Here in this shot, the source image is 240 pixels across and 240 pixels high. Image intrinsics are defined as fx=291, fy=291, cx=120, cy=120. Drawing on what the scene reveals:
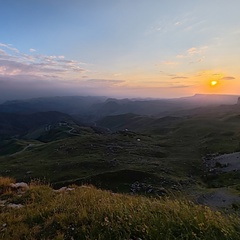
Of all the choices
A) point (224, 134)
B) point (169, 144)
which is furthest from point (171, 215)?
point (224, 134)

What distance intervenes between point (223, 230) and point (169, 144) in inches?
2525

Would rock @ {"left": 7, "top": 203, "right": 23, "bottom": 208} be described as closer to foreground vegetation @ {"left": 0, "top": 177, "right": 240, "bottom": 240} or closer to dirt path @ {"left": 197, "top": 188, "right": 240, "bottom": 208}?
foreground vegetation @ {"left": 0, "top": 177, "right": 240, "bottom": 240}

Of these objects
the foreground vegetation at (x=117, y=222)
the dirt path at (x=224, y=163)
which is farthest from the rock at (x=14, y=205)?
the dirt path at (x=224, y=163)

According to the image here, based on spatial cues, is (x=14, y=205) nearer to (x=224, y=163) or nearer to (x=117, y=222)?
(x=117, y=222)

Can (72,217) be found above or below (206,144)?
above

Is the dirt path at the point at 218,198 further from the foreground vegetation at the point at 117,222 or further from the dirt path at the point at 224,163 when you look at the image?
the foreground vegetation at the point at 117,222

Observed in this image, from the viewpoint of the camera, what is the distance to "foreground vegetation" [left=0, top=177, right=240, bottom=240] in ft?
19.5

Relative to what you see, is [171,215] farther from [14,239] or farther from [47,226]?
[14,239]

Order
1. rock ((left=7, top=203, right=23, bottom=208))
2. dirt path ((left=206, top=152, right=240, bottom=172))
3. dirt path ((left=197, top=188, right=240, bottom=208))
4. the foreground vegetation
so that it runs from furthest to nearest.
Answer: dirt path ((left=206, top=152, right=240, bottom=172)) → dirt path ((left=197, top=188, right=240, bottom=208)) → rock ((left=7, top=203, right=23, bottom=208)) → the foreground vegetation

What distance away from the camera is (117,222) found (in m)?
6.46

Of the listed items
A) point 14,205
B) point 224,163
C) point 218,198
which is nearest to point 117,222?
point 14,205

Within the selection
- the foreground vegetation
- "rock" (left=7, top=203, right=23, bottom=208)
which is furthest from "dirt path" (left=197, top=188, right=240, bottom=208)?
the foreground vegetation

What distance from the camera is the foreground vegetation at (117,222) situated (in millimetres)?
5934

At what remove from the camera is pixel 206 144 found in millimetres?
63000
